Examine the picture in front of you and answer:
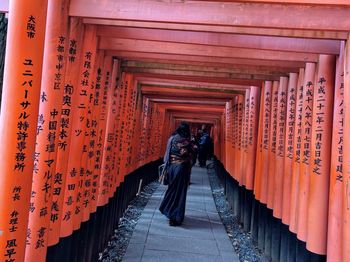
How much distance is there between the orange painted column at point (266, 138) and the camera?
516cm

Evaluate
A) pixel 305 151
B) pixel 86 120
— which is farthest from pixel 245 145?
pixel 86 120

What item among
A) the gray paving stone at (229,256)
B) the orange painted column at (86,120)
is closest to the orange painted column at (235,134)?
the gray paving stone at (229,256)

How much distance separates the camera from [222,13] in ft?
9.19

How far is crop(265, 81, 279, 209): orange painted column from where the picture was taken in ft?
15.8

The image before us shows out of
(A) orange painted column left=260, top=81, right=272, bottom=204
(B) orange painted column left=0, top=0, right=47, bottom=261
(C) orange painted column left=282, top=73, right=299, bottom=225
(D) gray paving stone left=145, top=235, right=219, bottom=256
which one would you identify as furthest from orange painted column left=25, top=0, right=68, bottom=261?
(A) orange painted column left=260, top=81, right=272, bottom=204

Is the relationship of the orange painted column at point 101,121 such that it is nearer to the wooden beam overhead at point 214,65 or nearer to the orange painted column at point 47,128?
the wooden beam overhead at point 214,65

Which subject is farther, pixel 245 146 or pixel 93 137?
pixel 245 146

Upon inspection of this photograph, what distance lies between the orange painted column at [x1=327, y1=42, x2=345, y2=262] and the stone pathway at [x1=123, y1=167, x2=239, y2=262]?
233 cm

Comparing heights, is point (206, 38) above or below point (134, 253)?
above

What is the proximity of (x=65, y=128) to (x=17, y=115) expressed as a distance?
0.87m

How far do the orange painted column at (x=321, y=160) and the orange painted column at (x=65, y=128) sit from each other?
2.18 meters

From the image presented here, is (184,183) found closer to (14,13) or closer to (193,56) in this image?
(193,56)

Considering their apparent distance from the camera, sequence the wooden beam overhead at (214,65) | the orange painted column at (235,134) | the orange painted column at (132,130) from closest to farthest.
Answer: the wooden beam overhead at (214,65) → the orange painted column at (132,130) → the orange painted column at (235,134)

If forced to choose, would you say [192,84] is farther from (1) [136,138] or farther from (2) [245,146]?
(1) [136,138]
